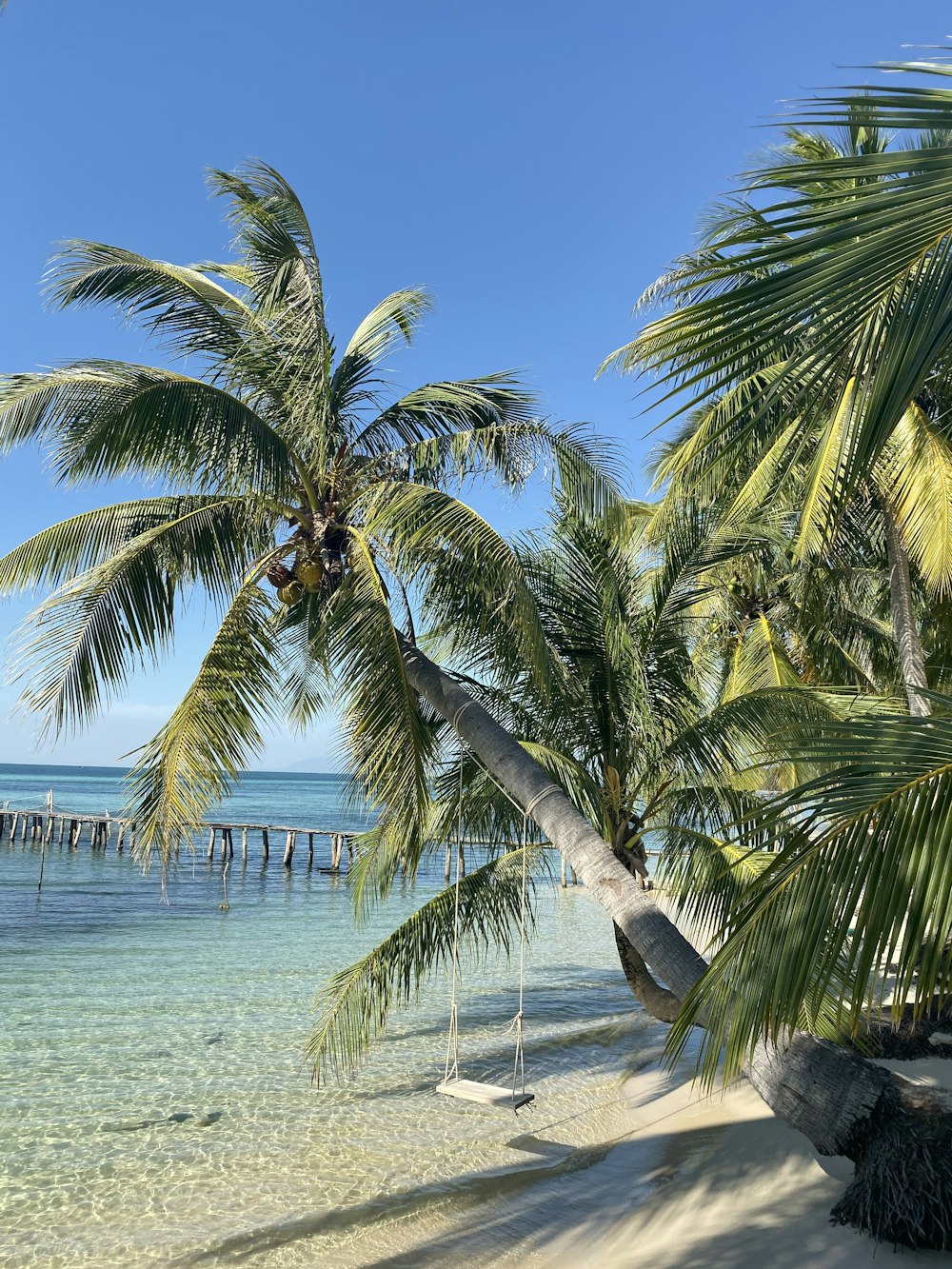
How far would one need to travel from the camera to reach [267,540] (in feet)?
23.8

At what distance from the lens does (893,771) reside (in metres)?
2.50

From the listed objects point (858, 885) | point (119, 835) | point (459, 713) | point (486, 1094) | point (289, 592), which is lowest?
point (119, 835)

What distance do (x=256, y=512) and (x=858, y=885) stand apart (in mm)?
5333

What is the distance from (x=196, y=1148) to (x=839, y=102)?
912 cm

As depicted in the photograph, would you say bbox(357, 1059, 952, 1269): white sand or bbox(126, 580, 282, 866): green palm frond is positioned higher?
bbox(126, 580, 282, 866): green palm frond

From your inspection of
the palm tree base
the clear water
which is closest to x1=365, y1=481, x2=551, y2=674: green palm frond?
the palm tree base

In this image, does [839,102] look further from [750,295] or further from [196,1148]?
[196,1148]

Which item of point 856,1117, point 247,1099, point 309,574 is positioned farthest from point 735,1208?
point 247,1099

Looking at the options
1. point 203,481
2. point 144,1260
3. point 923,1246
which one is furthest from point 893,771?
point 144,1260

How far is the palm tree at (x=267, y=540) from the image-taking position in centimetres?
613

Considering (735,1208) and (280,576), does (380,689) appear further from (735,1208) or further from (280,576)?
(735,1208)

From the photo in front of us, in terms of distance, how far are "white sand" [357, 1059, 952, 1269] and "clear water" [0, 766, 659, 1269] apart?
0.20 meters

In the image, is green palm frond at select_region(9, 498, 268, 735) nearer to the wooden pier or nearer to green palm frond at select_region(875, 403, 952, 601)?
green palm frond at select_region(875, 403, 952, 601)

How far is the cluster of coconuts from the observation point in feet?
21.8
